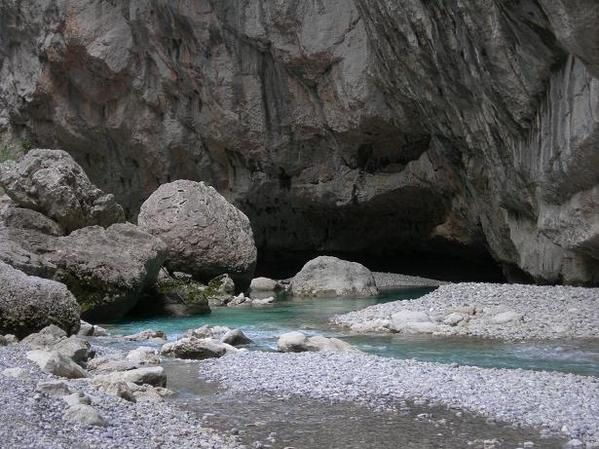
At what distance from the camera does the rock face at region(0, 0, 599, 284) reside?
1775 cm

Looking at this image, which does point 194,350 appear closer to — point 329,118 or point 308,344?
point 308,344

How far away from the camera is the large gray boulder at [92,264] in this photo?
17.2 meters

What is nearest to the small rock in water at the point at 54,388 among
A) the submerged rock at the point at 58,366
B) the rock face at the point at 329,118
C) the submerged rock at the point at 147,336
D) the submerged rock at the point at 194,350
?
the submerged rock at the point at 58,366

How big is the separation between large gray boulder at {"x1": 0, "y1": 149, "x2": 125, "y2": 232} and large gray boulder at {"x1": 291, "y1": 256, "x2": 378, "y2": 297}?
846 cm

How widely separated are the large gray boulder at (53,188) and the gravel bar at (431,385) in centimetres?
934

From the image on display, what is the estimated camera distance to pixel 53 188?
741 inches

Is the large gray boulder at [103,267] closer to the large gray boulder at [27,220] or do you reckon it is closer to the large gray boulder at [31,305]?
the large gray boulder at [27,220]

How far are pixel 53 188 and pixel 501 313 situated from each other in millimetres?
11062

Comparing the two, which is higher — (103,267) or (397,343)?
(103,267)

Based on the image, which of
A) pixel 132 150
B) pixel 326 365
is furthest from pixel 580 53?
pixel 132 150

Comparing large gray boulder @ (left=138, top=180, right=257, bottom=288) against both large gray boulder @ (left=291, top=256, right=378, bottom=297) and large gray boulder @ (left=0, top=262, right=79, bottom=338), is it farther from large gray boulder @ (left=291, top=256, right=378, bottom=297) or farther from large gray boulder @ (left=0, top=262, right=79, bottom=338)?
large gray boulder @ (left=0, top=262, right=79, bottom=338)

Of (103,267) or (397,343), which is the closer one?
(397,343)

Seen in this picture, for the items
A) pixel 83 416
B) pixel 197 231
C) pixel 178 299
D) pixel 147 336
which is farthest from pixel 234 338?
pixel 197 231

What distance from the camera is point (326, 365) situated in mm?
10531
